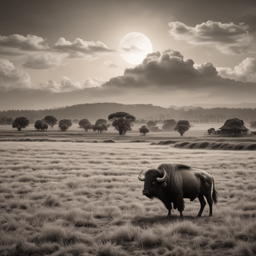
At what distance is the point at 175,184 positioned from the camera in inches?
355

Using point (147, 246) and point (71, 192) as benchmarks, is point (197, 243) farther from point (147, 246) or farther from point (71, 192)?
point (71, 192)

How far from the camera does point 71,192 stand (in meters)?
13.5

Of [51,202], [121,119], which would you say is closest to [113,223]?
[51,202]

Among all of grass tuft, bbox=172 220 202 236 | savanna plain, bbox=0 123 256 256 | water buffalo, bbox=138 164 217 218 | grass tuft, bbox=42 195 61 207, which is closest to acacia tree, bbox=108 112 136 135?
savanna plain, bbox=0 123 256 256

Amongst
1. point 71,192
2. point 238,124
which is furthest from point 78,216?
point 238,124

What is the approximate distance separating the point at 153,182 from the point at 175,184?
35.1 inches

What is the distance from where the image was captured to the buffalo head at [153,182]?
8.83m

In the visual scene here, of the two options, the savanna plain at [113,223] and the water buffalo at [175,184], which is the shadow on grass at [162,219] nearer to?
the savanna plain at [113,223]

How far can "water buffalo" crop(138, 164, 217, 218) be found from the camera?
8898 mm

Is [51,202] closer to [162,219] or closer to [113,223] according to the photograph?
[113,223]

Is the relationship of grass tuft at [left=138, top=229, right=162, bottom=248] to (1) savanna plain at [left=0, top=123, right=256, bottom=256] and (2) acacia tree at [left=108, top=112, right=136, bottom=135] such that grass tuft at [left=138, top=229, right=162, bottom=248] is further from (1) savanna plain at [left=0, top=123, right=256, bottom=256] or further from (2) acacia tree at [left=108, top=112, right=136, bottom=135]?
(2) acacia tree at [left=108, top=112, right=136, bottom=135]

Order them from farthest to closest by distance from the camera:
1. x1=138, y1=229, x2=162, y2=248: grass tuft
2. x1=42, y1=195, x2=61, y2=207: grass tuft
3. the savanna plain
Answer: x1=42, y1=195, x2=61, y2=207: grass tuft < x1=138, y1=229, x2=162, y2=248: grass tuft < the savanna plain

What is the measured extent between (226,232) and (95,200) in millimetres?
6937

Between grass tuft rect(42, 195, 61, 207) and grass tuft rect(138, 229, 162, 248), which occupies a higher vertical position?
grass tuft rect(138, 229, 162, 248)
